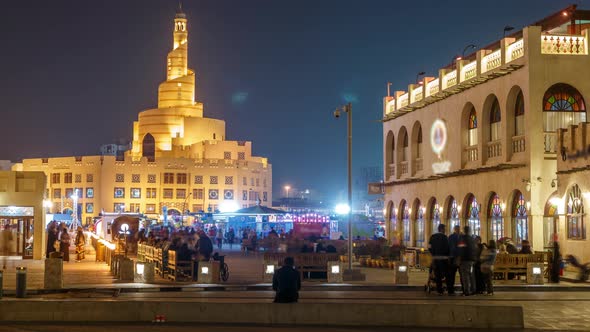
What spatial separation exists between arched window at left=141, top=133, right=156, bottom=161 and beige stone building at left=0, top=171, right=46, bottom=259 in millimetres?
91850

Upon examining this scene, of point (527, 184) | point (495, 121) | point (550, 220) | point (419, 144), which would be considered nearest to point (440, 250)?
point (527, 184)

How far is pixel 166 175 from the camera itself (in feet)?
406

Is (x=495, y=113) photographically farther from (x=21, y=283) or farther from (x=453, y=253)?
(x=21, y=283)

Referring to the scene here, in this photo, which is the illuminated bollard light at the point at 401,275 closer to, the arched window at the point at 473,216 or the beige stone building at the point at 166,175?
the arched window at the point at 473,216

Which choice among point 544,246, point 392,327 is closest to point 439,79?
point 544,246

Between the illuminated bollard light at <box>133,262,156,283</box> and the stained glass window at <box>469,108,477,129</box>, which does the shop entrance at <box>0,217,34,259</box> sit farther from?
the stained glass window at <box>469,108,477,129</box>

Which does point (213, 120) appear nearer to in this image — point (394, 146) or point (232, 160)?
point (232, 160)

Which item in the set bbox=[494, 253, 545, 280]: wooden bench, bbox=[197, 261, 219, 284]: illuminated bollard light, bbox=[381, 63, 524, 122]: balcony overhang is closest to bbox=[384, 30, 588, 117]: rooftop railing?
bbox=[381, 63, 524, 122]: balcony overhang

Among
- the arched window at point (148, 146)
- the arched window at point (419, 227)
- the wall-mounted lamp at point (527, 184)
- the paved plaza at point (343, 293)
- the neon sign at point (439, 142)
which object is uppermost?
the arched window at point (148, 146)

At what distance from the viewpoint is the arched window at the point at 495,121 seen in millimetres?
34541

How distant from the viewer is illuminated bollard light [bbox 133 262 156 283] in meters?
26.2

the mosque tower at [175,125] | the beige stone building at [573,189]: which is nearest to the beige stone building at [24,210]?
the beige stone building at [573,189]

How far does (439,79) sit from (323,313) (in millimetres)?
24389

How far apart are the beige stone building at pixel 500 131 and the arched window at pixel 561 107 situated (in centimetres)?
3
